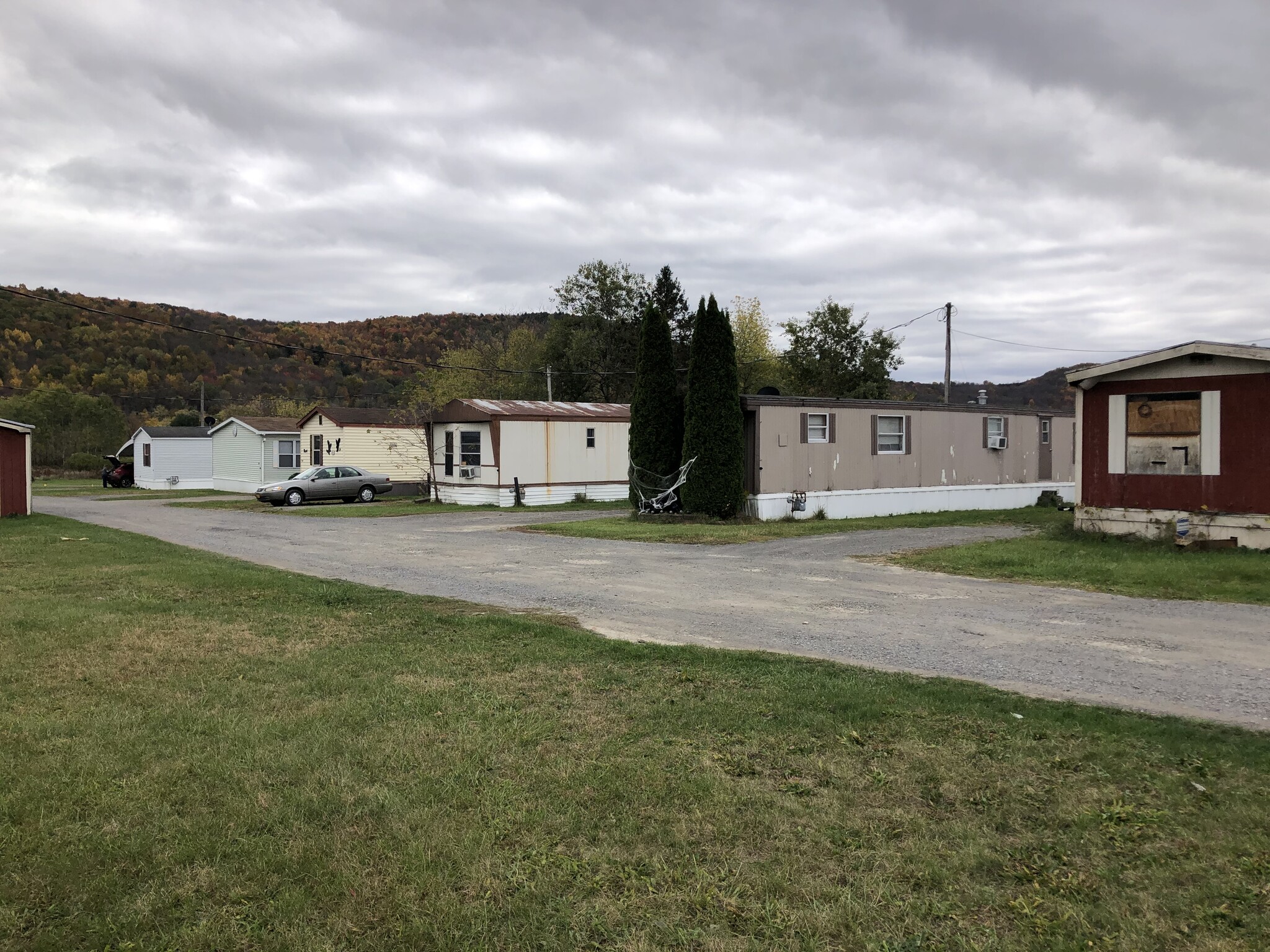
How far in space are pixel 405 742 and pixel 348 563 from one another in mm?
8929

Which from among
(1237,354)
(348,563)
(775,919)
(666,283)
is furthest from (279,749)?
(666,283)

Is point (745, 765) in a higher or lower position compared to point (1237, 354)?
lower

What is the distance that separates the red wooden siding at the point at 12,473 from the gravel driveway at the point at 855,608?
7.67 m

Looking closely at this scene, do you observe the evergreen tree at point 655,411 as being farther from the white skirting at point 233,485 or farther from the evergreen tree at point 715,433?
the white skirting at point 233,485

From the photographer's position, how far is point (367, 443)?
33219 millimetres

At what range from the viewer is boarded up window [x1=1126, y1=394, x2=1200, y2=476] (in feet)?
46.1

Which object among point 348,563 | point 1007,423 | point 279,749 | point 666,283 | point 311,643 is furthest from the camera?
point 666,283

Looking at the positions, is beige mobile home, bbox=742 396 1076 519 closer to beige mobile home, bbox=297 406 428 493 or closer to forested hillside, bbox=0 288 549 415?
beige mobile home, bbox=297 406 428 493

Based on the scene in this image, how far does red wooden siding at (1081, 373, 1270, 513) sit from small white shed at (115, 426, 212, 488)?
118ft

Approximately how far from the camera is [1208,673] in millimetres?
6281

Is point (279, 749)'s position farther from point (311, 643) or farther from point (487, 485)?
point (487, 485)

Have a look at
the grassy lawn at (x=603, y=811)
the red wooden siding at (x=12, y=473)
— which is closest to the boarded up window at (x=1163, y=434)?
the grassy lawn at (x=603, y=811)

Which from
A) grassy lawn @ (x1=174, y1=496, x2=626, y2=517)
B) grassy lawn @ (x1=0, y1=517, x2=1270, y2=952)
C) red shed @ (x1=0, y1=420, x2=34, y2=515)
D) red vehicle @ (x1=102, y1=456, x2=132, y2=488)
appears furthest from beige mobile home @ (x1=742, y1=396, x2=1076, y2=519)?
red vehicle @ (x1=102, y1=456, x2=132, y2=488)

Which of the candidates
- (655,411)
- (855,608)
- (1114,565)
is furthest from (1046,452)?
(855,608)
